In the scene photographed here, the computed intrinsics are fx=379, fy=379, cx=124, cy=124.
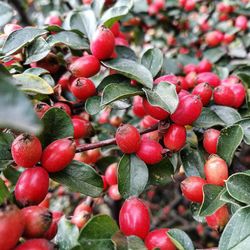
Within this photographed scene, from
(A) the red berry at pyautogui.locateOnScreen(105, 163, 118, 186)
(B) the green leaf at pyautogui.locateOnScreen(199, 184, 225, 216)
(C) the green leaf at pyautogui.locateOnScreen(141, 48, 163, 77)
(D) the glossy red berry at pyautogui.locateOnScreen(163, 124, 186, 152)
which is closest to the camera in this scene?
(B) the green leaf at pyautogui.locateOnScreen(199, 184, 225, 216)

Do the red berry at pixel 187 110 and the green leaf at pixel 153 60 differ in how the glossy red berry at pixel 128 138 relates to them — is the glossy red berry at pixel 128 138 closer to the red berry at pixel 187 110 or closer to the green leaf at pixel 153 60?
the red berry at pixel 187 110

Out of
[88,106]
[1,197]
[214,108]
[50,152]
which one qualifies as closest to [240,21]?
[214,108]

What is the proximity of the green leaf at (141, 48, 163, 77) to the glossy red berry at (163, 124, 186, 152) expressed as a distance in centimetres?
18

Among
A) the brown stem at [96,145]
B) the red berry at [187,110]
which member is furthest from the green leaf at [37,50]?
the red berry at [187,110]

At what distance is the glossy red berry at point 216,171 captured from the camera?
88 cm

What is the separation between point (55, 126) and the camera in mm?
875

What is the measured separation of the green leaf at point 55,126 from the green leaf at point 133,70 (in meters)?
0.19

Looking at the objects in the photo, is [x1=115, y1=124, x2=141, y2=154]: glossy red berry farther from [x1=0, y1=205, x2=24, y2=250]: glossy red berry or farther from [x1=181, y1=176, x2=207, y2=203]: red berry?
[x1=0, y1=205, x2=24, y2=250]: glossy red berry

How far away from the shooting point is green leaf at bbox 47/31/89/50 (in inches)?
40.0

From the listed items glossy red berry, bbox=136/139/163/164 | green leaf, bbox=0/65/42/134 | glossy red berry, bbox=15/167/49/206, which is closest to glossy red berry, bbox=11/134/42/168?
glossy red berry, bbox=15/167/49/206

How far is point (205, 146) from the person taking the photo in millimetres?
994

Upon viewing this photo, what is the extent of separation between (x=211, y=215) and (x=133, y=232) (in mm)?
199

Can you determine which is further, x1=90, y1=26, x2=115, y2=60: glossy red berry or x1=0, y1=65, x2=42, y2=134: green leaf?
x1=90, y1=26, x2=115, y2=60: glossy red berry

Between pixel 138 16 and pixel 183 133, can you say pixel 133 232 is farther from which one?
pixel 138 16
